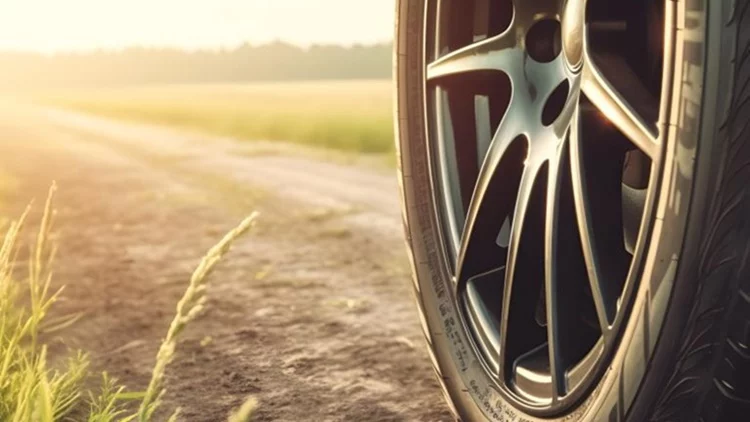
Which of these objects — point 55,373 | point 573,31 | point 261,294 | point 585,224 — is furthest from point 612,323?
point 261,294

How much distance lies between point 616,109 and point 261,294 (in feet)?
7.83

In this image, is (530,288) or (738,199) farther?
(530,288)

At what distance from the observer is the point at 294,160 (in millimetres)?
10602

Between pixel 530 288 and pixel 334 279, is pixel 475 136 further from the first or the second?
pixel 334 279

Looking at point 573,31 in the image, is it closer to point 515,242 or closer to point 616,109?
point 616,109

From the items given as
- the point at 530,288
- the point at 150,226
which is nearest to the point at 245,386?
the point at 530,288

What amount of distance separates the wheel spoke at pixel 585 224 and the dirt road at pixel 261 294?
91 centimetres

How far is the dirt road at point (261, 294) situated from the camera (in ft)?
9.22

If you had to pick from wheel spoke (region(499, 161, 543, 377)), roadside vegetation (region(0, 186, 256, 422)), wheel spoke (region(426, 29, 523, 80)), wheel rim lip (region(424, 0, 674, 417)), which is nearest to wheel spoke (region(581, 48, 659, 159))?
wheel rim lip (region(424, 0, 674, 417))

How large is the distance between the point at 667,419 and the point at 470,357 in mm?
774

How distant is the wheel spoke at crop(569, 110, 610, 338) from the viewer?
5.73 ft

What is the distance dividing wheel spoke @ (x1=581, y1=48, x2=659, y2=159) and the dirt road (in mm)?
1065

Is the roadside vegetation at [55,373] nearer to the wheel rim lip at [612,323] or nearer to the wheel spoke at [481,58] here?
the wheel rim lip at [612,323]

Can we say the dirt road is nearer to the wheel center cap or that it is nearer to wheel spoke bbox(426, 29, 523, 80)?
wheel spoke bbox(426, 29, 523, 80)
